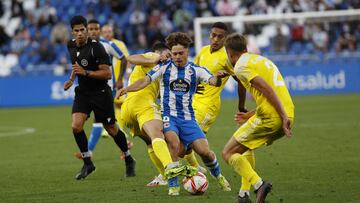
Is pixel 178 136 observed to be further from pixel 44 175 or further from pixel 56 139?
pixel 56 139

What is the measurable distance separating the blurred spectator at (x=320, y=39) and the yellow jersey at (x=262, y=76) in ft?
71.6

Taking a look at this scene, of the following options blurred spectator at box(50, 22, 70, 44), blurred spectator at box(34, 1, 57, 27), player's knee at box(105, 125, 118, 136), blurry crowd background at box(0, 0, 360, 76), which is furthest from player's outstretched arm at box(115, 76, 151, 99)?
blurred spectator at box(34, 1, 57, 27)

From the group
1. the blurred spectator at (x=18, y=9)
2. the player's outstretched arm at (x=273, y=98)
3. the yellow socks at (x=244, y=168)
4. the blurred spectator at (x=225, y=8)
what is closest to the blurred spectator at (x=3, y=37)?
the blurred spectator at (x=18, y=9)

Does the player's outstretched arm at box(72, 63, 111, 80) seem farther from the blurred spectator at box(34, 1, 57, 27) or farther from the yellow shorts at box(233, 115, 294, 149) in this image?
the blurred spectator at box(34, 1, 57, 27)

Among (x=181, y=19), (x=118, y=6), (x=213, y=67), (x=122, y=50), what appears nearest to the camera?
(x=213, y=67)

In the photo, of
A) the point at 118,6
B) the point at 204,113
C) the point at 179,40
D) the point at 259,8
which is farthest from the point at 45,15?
the point at 179,40

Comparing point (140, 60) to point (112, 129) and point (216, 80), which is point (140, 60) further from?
point (112, 129)

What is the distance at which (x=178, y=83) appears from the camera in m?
10.6

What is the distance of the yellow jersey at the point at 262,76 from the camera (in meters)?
9.30

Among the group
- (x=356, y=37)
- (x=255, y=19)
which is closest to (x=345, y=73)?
(x=356, y=37)

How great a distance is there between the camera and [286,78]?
29.8 metres

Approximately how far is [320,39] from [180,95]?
→ 2110 cm

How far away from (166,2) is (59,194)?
78.7 feet

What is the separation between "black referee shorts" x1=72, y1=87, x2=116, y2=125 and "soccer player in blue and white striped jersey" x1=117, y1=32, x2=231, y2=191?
2.18m
